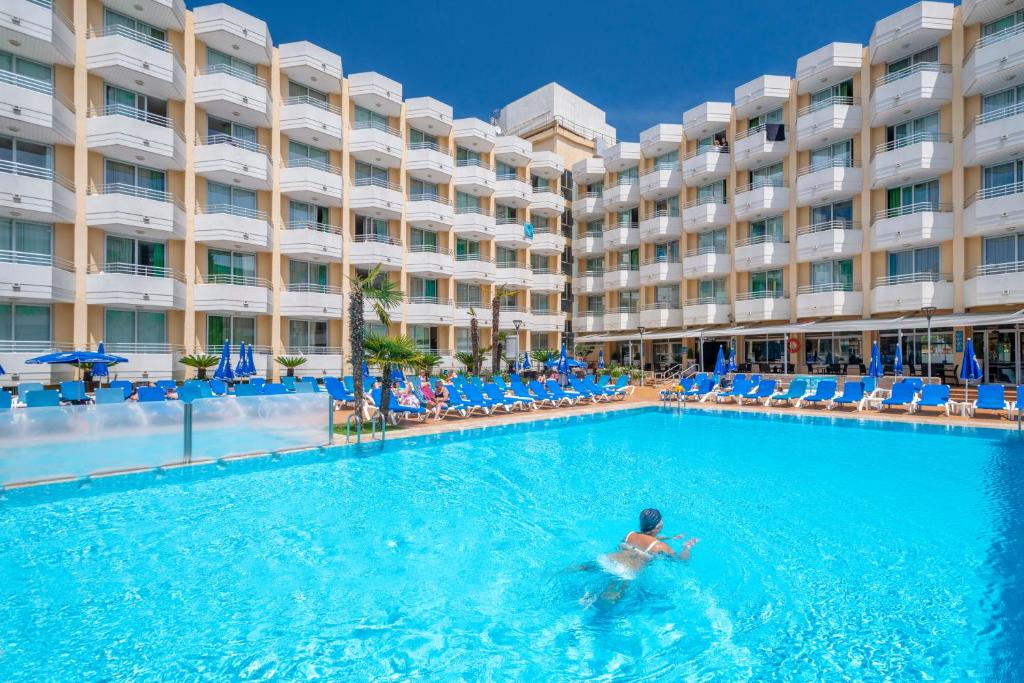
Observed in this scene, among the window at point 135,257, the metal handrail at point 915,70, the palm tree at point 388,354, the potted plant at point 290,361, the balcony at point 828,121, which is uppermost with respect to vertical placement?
the metal handrail at point 915,70

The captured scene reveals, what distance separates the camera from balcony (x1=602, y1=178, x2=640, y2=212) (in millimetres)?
35438

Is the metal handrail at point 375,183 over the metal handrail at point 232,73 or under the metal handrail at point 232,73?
under

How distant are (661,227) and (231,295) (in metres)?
23.9

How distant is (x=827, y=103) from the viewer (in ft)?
88.9

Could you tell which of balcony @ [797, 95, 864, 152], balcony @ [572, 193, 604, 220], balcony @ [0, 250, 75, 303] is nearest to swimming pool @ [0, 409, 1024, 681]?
balcony @ [0, 250, 75, 303]

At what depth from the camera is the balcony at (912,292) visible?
23.2 m

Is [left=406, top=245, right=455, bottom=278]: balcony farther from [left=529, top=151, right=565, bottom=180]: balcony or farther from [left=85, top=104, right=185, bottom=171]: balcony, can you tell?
[left=85, top=104, right=185, bottom=171]: balcony

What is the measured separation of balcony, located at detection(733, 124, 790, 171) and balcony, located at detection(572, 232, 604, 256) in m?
10.2

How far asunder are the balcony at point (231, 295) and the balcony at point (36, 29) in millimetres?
9006

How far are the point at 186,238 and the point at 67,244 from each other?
3.93 metres

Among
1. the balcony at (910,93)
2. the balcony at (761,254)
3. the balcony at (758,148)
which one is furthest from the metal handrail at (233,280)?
the balcony at (910,93)

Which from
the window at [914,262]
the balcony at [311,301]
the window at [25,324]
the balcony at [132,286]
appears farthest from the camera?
the balcony at [311,301]

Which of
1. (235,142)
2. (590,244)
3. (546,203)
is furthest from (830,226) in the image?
(235,142)

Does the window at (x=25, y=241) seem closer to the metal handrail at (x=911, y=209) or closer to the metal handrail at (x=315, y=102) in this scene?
the metal handrail at (x=315, y=102)
